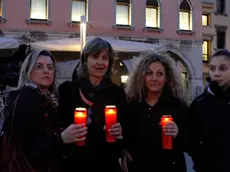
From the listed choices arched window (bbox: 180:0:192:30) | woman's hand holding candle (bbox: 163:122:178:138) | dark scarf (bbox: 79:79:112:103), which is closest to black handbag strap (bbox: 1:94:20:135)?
dark scarf (bbox: 79:79:112:103)

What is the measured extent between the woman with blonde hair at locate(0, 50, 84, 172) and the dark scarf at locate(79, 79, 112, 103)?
318 mm

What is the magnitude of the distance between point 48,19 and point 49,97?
1333 cm

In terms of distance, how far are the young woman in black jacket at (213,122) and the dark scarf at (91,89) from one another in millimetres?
836

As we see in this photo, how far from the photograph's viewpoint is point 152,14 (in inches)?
690

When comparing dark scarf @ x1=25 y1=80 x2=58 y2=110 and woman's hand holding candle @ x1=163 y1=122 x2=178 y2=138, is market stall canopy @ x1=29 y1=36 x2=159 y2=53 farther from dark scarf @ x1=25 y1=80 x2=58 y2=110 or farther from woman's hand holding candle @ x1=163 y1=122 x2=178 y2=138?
woman's hand holding candle @ x1=163 y1=122 x2=178 y2=138

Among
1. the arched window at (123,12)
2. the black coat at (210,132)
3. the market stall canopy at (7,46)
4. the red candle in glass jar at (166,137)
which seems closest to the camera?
the red candle in glass jar at (166,137)

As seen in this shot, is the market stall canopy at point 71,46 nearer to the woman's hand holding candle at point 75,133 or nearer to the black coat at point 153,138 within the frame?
the black coat at point 153,138

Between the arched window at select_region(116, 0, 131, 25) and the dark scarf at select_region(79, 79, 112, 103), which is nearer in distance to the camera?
the dark scarf at select_region(79, 79, 112, 103)

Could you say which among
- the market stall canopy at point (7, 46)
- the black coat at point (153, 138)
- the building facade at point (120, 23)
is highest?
the building facade at point (120, 23)

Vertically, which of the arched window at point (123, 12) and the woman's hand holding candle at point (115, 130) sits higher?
the arched window at point (123, 12)

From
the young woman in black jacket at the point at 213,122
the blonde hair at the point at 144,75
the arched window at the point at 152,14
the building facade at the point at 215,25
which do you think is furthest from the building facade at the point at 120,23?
the young woman in black jacket at the point at 213,122

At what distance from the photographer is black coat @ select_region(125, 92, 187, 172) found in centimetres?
265

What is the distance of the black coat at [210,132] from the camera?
2.76m

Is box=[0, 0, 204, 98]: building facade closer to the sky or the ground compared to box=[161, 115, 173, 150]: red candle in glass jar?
closer to the sky
